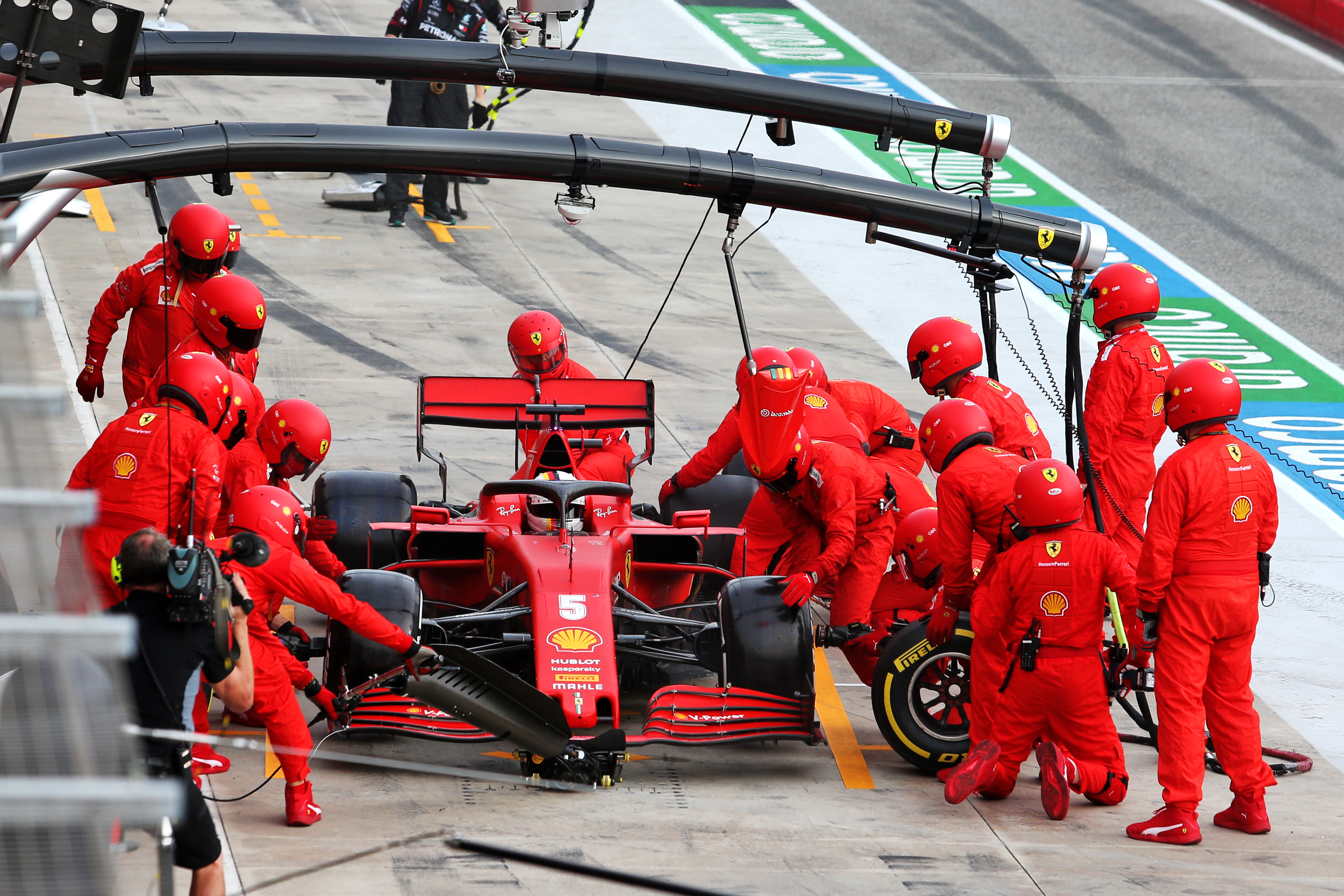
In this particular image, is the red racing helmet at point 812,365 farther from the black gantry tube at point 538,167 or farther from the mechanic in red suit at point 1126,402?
the mechanic in red suit at point 1126,402

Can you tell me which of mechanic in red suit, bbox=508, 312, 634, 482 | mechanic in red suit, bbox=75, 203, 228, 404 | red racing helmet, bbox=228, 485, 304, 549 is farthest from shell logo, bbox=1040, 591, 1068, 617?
mechanic in red suit, bbox=75, 203, 228, 404

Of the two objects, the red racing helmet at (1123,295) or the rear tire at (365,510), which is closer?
the rear tire at (365,510)

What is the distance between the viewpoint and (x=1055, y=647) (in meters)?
7.51

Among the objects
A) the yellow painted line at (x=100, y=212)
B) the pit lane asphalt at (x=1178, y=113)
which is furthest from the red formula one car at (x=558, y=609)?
the pit lane asphalt at (x=1178, y=113)

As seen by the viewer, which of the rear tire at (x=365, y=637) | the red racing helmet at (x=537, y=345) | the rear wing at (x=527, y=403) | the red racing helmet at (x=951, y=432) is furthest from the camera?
the red racing helmet at (x=537, y=345)

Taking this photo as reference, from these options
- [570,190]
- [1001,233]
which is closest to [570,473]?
[570,190]

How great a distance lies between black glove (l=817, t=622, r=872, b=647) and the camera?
8344 mm

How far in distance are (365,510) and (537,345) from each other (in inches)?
56.2

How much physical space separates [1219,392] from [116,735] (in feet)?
19.3

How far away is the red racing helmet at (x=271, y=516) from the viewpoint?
24.3 feet

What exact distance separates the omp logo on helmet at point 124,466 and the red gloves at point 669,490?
3.35 metres

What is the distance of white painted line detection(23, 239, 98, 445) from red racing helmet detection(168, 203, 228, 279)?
1731 millimetres

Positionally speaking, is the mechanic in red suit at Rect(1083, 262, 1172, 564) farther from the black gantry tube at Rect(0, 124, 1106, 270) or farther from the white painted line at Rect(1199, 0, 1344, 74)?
the white painted line at Rect(1199, 0, 1344, 74)

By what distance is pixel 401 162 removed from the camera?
747cm
